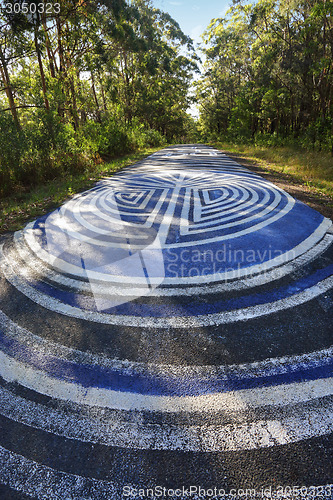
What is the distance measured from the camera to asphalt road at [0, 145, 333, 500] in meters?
1.42

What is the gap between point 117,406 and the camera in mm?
1780

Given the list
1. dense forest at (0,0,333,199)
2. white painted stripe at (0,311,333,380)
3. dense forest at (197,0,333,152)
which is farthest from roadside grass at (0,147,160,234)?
dense forest at (197,0,333,152)

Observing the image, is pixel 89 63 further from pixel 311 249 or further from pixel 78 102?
pixel 311 249

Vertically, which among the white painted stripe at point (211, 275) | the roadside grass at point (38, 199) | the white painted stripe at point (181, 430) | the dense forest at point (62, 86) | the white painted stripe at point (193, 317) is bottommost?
the white painted stripe at point (181, 430)

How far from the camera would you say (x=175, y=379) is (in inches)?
76.9

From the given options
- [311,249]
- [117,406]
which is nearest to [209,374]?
[117,406]

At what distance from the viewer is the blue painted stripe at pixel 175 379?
188 cm

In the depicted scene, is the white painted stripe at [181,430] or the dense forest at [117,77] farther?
the dense forest at [117,77]

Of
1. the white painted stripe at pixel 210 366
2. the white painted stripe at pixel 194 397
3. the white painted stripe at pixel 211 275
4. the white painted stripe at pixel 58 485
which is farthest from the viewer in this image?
the white painted stripe at pixel 211 275

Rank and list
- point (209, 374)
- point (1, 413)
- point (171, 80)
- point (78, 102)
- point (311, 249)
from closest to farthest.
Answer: point (1, 413) < point (209, 374) < point (311, 249) < point (78, 102) < point (171, 80)

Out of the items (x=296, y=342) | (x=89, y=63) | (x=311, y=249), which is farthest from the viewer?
(x=89, y=63)

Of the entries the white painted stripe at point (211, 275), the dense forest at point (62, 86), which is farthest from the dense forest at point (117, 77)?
the white painted stripe at point (211, 275)

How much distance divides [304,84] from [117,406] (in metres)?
20.2

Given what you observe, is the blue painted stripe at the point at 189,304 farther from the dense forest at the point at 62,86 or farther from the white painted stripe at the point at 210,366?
the dense forest at the point at 62,86
